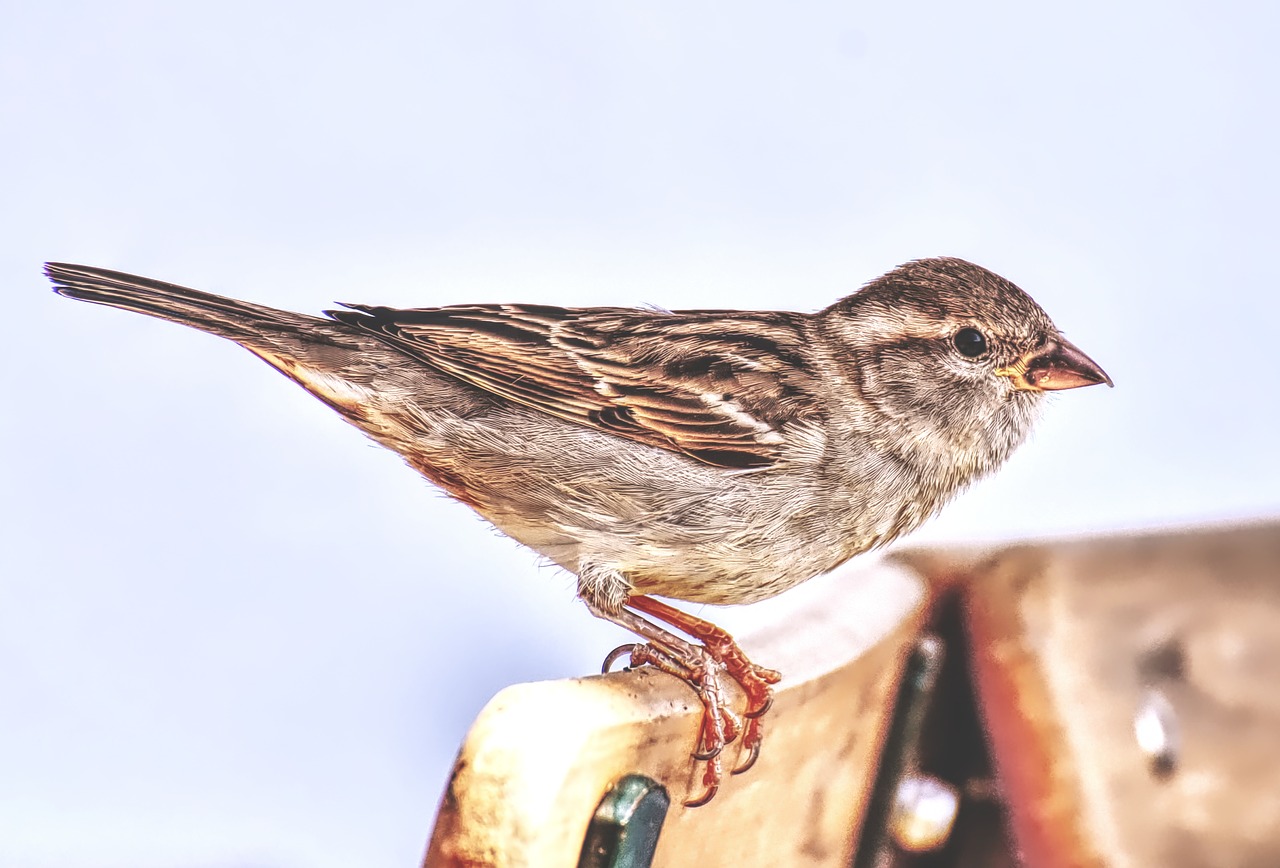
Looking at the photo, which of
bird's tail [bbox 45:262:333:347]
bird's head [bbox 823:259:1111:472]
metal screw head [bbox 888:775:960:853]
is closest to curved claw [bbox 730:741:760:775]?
metal screw head [bbox 888:775:960:853]

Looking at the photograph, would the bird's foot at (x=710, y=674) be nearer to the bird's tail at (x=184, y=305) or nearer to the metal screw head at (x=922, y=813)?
the metal screw head at (x=922, y=813)

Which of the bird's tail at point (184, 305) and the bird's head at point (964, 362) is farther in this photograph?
the bird's head at point (964, 362)

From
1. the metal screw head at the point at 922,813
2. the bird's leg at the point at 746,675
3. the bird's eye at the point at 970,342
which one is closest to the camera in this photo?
the bird's leg at the point at 746,675

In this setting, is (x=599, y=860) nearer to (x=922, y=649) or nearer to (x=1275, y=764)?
(x=922, y=649)

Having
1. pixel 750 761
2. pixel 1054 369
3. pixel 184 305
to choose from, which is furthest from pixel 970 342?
pixel 184 305

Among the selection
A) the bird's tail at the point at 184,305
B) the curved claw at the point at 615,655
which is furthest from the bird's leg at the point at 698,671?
the bird's tail at the point at 184,305

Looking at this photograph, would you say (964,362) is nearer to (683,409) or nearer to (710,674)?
(683,409)

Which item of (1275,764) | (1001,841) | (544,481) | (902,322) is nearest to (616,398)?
(544,481)

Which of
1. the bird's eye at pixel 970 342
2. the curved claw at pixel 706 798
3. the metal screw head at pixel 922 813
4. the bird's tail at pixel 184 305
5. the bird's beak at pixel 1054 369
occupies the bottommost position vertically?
the metal screw head at pixel 922 813
